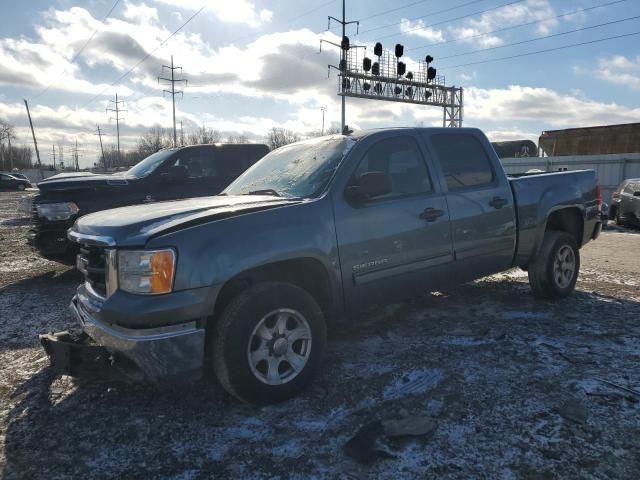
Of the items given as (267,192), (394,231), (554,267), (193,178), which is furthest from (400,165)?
(193,178)

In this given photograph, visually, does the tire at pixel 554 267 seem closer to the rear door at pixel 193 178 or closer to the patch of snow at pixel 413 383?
the patch of snow at pixel 413 383

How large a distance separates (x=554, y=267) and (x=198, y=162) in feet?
17.7

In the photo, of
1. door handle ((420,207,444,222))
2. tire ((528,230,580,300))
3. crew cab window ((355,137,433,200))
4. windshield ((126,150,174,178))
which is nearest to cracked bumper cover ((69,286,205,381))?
crew cab window ((355,137,433,200))

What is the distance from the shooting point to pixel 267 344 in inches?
125

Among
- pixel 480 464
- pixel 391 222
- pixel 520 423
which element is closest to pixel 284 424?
pixel 480 464

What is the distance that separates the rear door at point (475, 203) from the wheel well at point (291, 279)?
140 cm

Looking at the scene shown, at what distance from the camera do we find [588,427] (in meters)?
2.89

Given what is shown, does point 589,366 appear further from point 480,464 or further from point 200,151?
point 200,151

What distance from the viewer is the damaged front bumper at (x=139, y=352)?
2801 millimetres

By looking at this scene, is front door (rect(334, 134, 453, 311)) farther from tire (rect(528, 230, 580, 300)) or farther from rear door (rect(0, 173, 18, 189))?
rear door (rect(0, 173, 18, 189))

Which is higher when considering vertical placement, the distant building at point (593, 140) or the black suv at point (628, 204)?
the distant building at point (593, 140)

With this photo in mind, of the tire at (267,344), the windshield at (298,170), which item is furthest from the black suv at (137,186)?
the tire at (267,344)

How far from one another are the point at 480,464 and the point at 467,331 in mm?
2076

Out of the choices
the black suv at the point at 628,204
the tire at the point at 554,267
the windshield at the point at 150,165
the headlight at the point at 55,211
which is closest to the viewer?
the tire at the point at 554,267
